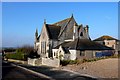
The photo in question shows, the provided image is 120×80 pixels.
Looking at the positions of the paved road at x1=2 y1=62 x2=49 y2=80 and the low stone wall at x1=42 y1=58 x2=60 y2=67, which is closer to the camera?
the paved road at x1=2 y1=62 x2=49 y2=80

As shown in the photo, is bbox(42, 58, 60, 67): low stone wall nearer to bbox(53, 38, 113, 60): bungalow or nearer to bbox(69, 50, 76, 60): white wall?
bbox(53, 38, 113, 60): bungalow

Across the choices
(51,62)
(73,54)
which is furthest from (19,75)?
(73,54)

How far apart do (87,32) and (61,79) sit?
111 ft

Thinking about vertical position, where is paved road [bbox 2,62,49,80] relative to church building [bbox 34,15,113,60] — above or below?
below

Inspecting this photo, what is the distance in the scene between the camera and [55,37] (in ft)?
176

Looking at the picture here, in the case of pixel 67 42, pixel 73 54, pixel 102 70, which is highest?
pixel 67 42

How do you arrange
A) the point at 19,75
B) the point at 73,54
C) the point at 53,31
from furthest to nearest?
the point at 53,31
the point at 73,54
the point at 19,75

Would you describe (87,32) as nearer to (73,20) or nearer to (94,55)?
(73,20)

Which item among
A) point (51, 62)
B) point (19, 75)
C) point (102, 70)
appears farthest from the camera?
point (51, 62)

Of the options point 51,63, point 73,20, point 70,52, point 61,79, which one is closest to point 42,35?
point 73,20

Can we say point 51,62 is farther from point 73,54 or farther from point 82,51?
point 82,51

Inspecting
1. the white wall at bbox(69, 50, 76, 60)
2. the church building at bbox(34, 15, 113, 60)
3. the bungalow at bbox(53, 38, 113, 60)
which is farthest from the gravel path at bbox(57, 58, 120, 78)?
the church building at bbox(34, 15, 113, 60)

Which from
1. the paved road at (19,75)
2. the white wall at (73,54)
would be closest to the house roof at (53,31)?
the white wall at (73,54)

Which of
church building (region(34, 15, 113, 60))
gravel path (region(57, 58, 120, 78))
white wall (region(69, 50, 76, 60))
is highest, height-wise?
church building (region(34, 15, 113, 60))
